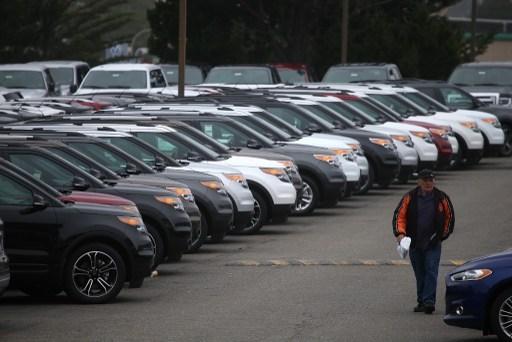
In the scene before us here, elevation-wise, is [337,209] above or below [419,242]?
below

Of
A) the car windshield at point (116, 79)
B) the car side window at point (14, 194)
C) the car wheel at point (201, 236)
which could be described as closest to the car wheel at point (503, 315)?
the car side window at point (14, 194)

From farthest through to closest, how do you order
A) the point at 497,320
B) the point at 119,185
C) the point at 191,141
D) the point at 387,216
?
1. the point at 387,216
2. the point at 191,141
3. the point at 119,185
4. the point at 497,320

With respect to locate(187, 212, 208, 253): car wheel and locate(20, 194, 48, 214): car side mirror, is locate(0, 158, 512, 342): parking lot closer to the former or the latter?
locate(187, 212, 208, 253): car wheel

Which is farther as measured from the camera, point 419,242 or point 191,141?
point 191,141

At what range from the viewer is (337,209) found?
85.8ft

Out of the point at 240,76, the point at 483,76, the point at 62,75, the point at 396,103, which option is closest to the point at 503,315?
the point at 396,103

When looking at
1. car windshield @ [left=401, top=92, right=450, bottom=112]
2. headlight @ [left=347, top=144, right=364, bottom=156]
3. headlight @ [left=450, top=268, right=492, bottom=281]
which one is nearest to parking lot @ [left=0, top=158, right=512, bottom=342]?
headlight @ [left=450, top=268, right=492, bottom=281]

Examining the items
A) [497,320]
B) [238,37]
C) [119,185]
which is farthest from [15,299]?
[238,37]

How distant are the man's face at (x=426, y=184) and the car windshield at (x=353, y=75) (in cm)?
2616

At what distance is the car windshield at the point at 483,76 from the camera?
132ft

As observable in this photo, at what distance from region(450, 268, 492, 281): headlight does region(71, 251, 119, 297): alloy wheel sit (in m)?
3.98

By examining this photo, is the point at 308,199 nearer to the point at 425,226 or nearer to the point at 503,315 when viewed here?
the point at 425,226

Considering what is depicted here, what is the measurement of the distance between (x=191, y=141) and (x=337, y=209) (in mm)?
4894

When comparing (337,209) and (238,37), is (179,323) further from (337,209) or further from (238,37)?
(238,37)
